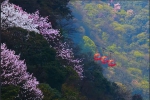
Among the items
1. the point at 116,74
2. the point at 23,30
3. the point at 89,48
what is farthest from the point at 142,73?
the point at 23,30

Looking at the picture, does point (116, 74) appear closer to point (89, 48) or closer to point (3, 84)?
point (89, 48)

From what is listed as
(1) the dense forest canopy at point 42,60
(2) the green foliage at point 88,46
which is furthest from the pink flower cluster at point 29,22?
(2) the green foliage at point 88,46

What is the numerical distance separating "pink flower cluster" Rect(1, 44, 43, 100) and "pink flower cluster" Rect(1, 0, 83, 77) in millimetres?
2581

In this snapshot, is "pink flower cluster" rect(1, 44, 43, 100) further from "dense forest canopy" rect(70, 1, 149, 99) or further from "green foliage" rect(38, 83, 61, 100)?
"dense forest canopy" rect(70, 1, 149, 99)

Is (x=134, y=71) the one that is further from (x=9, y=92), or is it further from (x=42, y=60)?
(x=9, y=92)

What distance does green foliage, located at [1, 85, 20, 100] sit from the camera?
31.3ft

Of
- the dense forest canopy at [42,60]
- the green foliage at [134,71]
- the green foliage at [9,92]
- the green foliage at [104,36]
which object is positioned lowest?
the green foliage at [9,92]

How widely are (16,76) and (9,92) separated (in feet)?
3.59

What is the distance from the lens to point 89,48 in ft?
222

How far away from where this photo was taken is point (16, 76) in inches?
424

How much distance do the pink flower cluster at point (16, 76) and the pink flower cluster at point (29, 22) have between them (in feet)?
8.47

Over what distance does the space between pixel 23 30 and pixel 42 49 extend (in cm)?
101

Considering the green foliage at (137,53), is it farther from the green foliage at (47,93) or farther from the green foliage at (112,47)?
the green foliage at (47,93)

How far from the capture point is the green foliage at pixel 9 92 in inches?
375
